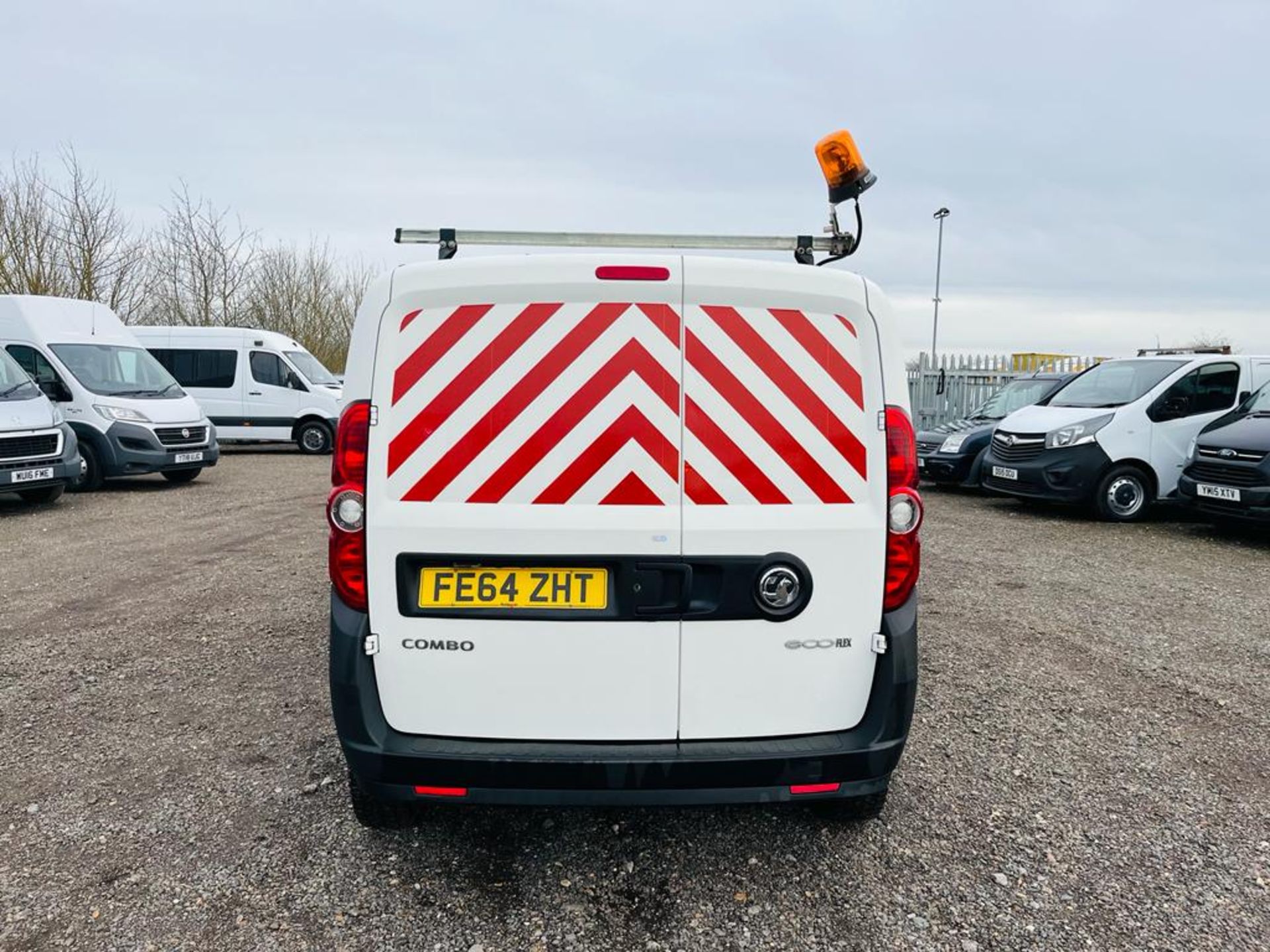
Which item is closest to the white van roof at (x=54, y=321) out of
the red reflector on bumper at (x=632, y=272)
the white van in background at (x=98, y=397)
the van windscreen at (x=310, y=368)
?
the white van in background at (x=98, y=397)

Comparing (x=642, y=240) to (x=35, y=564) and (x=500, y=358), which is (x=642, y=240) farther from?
(x=35, y=564)

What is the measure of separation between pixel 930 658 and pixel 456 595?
10.7 ft

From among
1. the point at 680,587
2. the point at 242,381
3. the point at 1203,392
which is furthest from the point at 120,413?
the point at 1203,392

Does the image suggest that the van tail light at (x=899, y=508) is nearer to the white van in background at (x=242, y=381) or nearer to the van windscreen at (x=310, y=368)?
the white van in background at (x=242, y=381)

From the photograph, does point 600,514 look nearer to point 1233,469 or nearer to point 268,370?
point 1233,469

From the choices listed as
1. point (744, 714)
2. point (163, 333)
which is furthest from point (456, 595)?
point (163, 333)

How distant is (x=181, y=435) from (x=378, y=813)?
34.9 feet

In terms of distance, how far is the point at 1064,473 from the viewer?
939 cm

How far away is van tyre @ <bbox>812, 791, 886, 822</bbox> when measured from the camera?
2.87m

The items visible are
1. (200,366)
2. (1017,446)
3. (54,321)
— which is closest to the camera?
(1017,446)

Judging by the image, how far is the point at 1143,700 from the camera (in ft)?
13.8

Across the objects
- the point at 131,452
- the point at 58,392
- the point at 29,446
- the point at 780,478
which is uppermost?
the point at 780,478

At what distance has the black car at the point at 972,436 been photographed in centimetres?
1147

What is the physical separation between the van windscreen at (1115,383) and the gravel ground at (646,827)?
193 inches
